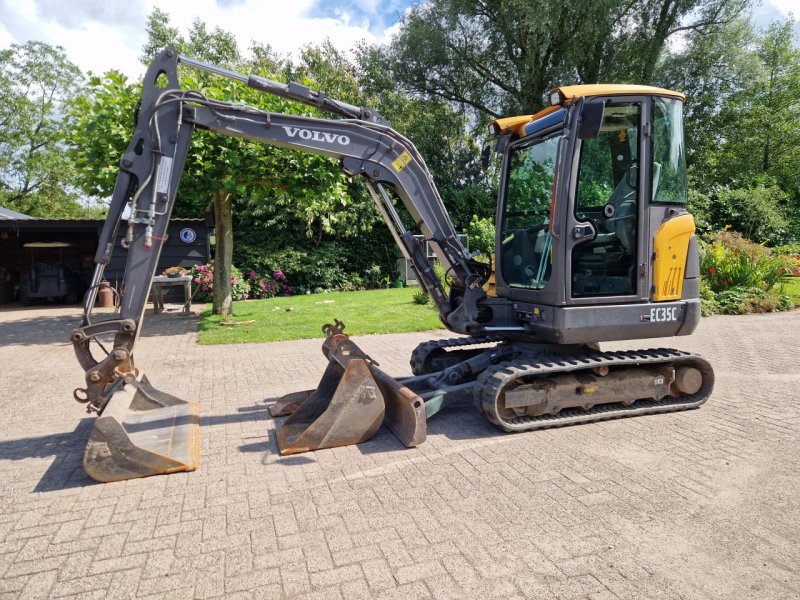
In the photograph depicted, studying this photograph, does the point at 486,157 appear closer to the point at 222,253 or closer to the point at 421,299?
the point at 421,299

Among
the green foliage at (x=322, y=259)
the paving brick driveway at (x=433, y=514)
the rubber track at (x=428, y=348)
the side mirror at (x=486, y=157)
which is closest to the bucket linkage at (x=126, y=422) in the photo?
the paving brick driveway at (x=433, y=514)

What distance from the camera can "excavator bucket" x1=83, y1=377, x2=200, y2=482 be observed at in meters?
3.96

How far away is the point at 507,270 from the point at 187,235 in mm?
14410

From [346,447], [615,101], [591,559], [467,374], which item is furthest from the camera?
[467,374]

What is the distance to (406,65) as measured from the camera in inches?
877

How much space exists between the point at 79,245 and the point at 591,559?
70.6 ft

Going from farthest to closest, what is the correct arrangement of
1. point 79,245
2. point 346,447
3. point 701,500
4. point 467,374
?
point 79,245 < point 467,374 < point 346,447 < point 701,500

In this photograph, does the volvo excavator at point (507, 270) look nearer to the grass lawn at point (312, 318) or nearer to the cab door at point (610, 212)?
the cab door at point (610, 212)

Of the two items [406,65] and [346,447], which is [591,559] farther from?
[406,65]

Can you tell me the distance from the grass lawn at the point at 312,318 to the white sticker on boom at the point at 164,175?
5668mm

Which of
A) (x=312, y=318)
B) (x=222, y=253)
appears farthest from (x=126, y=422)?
(x=222, y=253)

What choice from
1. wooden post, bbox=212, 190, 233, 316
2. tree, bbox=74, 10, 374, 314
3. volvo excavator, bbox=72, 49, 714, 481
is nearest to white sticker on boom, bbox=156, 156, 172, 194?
volvo excavator, bbox=72, 49, 714, 481

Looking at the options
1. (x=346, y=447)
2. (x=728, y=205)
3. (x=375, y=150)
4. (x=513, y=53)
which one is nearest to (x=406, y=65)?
(x=513, y=53)

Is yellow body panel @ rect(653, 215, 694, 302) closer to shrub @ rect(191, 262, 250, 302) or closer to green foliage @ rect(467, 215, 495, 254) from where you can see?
green foliage @ rect(467, 215, 495, 254)
